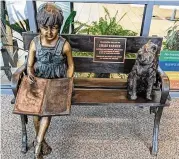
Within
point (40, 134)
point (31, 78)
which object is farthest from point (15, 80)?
point (40, 134)

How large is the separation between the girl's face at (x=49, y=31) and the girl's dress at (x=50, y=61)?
70 mm

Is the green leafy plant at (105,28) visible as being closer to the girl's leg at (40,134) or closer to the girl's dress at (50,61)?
the girl's dress at (50,61)

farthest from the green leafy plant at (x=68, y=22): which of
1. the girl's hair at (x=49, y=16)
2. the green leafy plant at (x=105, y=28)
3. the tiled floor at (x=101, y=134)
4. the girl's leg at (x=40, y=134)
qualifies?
the girl's leg at (x=40, y=134)

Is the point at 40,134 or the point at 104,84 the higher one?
the point at 104,84

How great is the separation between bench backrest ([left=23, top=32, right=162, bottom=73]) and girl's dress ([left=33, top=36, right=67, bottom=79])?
193 mm

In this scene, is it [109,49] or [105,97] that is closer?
[105,97]

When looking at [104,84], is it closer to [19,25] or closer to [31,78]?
[31,78]

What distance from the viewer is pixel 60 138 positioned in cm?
204

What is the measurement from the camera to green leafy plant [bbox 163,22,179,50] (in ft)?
7.84

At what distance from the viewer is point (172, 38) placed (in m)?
2.39

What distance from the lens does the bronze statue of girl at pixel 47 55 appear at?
158 centimetres

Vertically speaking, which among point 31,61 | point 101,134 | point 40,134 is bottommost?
point 101,134

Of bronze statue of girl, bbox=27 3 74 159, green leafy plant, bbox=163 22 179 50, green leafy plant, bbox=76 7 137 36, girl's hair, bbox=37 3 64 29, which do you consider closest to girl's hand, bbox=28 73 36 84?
bronze statue of girl, bbox=27 3 74 159

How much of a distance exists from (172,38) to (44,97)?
1.40 m
